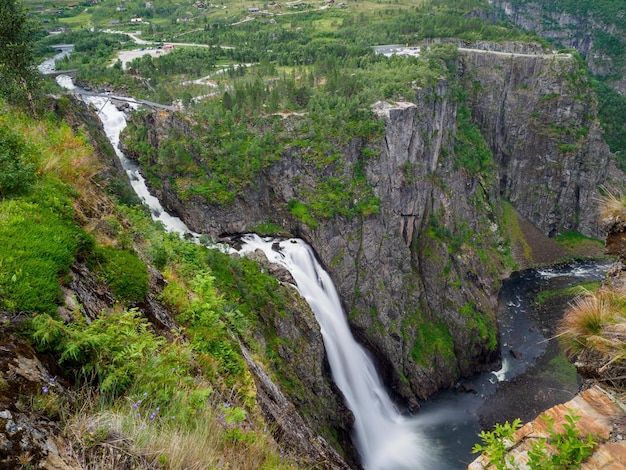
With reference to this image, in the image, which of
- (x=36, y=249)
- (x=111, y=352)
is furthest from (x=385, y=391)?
(x=36, y=249)

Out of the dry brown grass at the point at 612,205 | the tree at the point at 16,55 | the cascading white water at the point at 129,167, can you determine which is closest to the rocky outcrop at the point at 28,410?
the dry brown grass at the point at 612,205

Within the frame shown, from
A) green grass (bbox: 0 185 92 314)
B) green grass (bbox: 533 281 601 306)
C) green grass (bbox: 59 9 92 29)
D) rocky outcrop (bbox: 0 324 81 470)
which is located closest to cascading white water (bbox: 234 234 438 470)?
green grass (bbox: 0 185 92 314)

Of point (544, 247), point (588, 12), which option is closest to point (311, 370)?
point (544, 247)

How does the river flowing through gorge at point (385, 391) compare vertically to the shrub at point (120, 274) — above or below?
below

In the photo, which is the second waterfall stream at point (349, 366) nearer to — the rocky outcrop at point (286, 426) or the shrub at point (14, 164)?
the rocky outcrop at point (286, 426)

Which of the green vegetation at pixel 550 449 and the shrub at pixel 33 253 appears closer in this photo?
the green vegetation at pixel 550 449

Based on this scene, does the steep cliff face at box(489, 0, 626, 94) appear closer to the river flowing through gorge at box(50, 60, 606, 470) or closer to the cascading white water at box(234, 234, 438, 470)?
the river flowing through gorge at box(50, 60, 606, 470)

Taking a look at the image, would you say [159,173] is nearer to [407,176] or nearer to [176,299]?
[407,176]
